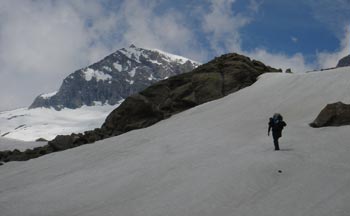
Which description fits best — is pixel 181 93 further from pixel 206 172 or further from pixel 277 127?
pixel 206 172

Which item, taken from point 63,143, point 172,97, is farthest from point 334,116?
point 63,143

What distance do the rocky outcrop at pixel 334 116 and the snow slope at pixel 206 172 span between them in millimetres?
663

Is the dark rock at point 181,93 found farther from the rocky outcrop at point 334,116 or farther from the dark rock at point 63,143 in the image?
the rocky outcrop at point 334,116

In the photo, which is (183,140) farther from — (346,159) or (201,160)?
(346,159)

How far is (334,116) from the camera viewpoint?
21.3 m

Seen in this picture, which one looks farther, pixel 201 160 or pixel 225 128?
pixel 225 128

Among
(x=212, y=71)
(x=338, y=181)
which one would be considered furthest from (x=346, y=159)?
(x=212, y=71)

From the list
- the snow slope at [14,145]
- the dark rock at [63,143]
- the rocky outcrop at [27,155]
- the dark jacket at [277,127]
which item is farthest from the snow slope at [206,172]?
the snow slope at [14,145]

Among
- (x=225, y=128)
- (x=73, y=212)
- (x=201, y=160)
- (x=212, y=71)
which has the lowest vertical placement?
(x=73, y=212)

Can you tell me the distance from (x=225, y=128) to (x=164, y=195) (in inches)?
490

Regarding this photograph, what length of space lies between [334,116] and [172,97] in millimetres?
19593

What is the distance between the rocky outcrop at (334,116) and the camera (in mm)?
21062

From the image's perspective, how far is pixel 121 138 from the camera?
28.9 metres

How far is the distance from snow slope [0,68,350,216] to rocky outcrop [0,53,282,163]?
6111mm
